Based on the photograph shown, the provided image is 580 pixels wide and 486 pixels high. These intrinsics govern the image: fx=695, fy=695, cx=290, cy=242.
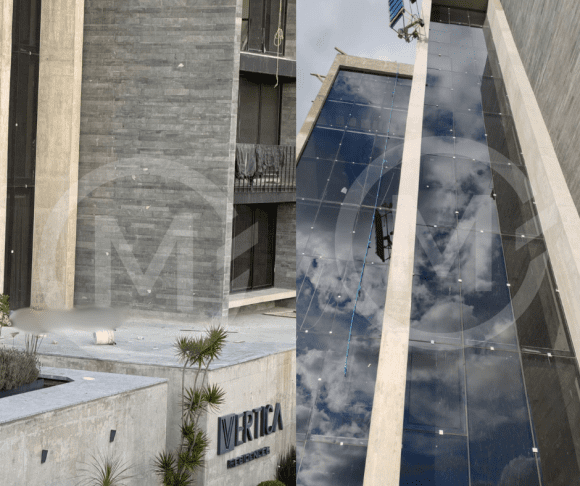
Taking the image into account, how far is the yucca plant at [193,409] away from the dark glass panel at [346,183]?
261 cm

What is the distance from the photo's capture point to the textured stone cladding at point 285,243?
15.8 meters

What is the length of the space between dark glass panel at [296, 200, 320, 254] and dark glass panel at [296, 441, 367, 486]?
2822mm

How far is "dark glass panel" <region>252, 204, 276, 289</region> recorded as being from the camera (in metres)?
16.0

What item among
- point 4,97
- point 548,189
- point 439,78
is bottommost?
point 548,189

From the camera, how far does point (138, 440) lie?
29.6ft

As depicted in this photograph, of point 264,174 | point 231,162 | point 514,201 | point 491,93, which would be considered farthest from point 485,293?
point 264,174

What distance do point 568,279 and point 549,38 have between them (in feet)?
17.4

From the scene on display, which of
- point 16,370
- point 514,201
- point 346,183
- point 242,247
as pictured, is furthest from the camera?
point 242,247

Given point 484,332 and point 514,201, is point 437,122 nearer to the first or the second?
point 514,201

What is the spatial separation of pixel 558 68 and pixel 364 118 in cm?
300

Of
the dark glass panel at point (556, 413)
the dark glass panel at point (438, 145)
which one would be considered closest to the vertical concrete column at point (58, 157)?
the dark glass panel at point (438, 145)

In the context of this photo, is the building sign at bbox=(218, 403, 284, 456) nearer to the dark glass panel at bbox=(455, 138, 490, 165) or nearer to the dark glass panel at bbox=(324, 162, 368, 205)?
the dark glass panel at bbox=(324, 162, 368, 205)

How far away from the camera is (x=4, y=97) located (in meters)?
13.0

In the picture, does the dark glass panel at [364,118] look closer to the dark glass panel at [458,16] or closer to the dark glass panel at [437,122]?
the dark glass panel at [437,122]
